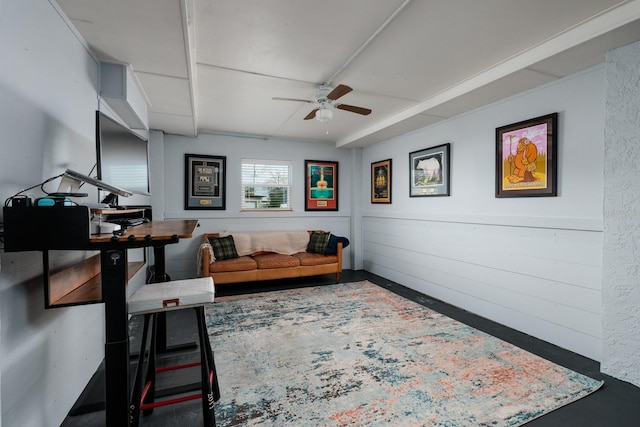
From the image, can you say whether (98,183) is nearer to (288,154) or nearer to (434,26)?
(434,26)

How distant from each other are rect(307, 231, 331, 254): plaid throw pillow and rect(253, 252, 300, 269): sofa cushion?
473 millimetres

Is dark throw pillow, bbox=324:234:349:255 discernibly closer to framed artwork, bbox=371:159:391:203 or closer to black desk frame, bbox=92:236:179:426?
framed artwork, bbox=371:159:391:203

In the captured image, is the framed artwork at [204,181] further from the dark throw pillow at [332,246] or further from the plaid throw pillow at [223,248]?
the dark throw pillow at [332,246]

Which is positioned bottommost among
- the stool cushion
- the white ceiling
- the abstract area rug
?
the abstract area rug

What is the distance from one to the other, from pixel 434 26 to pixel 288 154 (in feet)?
12.3

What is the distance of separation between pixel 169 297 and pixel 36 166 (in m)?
0.92

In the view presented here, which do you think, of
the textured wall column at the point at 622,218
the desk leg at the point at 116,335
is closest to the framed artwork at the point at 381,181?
the textured wall column at the point at 622,218

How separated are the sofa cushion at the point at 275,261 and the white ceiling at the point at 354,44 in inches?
89.9

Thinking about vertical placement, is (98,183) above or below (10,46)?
below

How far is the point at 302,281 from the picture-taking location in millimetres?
4945

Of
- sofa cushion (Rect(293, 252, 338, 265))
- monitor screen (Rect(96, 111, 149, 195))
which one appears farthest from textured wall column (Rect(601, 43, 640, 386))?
monitor screen (Rect(96, 111, 149, 195))

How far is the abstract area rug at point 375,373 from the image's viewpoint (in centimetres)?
181

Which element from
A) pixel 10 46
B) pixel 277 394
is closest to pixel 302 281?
pixel 277 394

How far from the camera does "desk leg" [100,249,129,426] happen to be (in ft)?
4.40
